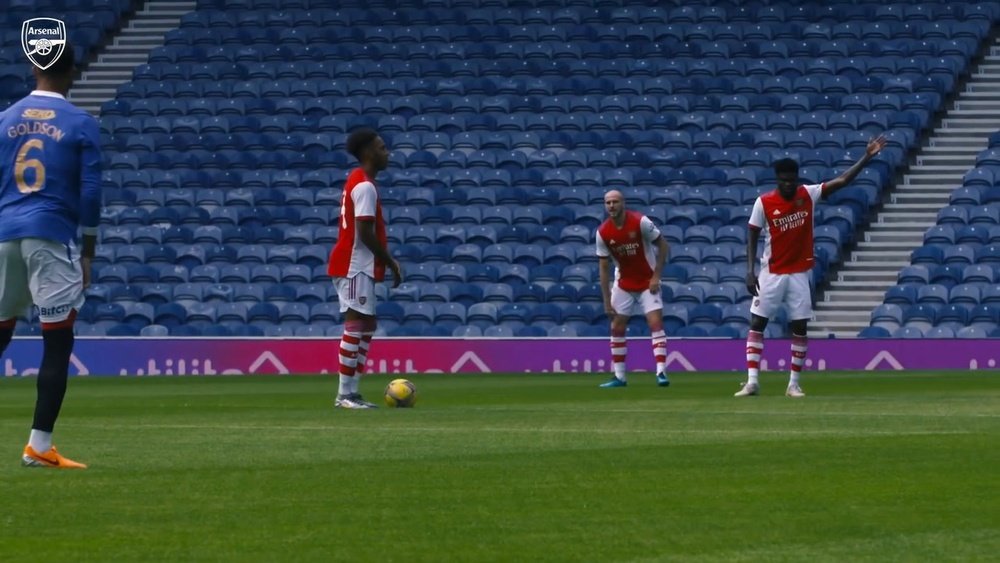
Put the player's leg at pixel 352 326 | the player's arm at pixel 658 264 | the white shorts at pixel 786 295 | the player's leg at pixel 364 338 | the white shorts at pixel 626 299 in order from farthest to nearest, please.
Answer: the white shorts at pixel 626 299, the player's arm at pixel 658 264, the white shorts at pixel 786 295, the player's leg at pixel 364 338, the player's leg at pixel 352 326

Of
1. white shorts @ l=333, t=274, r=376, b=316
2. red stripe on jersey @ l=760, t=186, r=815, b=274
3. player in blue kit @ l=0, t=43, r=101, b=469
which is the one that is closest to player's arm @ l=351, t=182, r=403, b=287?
white shorts @ l=333, t=274, r=376, b=316

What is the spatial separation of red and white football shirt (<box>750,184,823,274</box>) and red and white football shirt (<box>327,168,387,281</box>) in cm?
391

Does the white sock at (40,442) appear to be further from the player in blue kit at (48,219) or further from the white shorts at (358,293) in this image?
the white shorts at (358,293)

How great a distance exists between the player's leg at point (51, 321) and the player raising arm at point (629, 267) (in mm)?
11450

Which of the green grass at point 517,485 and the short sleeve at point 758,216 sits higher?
the short sleeve at point 758,216

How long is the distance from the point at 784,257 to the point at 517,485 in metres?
9.80

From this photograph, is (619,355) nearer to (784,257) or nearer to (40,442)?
(784,257)

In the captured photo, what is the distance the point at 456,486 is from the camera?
780cm

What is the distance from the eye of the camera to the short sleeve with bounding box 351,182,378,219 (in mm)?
14578

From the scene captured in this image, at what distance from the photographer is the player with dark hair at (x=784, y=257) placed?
17.0 m

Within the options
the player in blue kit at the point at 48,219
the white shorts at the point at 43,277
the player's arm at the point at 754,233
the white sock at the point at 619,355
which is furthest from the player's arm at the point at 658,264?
the white shorts at the point at 43,277

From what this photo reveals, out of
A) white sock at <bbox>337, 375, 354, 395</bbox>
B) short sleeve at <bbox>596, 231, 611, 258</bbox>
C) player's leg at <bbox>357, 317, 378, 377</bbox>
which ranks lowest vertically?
white sock at <bbox>337, 375, 354, 395</bbox>

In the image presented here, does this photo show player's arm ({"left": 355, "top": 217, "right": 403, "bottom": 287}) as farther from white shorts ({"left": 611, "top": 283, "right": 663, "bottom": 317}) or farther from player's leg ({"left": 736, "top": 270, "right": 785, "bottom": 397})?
white shorts ({"left": 611, "top": 283, "right": 663, "bottom": 317})

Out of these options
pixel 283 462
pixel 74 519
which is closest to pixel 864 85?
pixel 283 462
